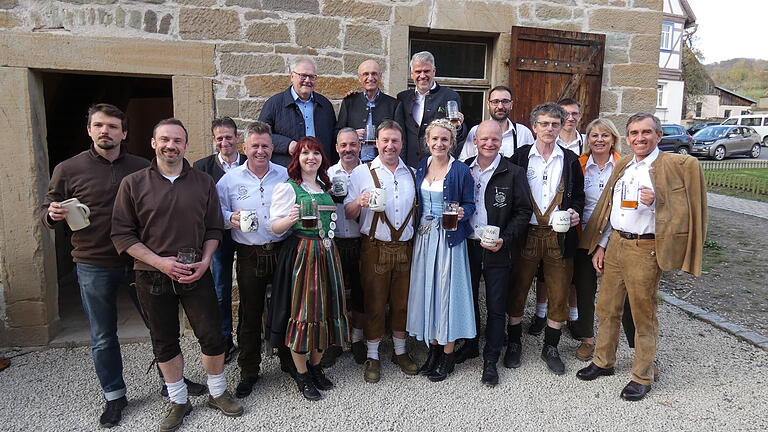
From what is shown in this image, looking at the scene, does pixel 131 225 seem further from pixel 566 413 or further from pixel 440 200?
pixel 566 413

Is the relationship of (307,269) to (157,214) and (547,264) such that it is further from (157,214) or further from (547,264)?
(547,264)

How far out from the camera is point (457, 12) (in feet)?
14.6

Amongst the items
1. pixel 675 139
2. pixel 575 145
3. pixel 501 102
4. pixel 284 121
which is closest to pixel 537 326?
pixel 575 145

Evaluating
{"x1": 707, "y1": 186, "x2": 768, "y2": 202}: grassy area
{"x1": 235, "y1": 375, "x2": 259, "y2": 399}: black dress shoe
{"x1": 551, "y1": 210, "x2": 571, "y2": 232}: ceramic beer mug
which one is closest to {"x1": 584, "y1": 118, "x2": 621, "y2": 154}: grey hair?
{"x1": 551, "y1": 210, "x2": 571, "y2": 232}: ceramic beer mug

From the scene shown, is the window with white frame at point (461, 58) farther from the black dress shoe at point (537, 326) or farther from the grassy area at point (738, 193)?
the grassy area at point (738, 193)

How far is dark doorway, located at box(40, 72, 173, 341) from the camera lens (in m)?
5.50

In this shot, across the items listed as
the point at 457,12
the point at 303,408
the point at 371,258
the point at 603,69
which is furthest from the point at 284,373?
the point at 603,69

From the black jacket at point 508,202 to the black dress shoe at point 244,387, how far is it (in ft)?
6.34

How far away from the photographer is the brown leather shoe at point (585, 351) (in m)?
3.80

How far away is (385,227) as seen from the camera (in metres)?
3.33

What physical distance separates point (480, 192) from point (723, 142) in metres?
23.6

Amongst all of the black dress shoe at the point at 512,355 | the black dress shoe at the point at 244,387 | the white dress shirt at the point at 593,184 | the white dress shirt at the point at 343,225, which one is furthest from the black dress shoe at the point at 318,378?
the white dress shirt at the point at 593,184

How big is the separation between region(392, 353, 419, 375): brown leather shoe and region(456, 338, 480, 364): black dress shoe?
36cm

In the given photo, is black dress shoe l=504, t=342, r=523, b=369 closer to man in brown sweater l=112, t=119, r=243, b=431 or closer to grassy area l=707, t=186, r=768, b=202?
man in brown sweater l=112, t=119, r=243, b=431
